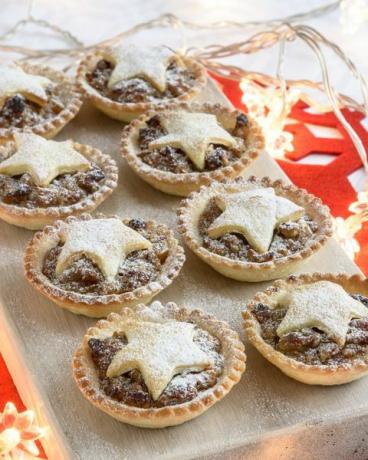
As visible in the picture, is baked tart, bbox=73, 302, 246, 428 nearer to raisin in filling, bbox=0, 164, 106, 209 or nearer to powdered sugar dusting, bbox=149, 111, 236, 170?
raisin in filling, bbox=0, 164, 106, 209

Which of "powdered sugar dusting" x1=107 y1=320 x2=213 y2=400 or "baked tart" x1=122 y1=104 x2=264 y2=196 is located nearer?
"powdered sugar dusting" x1=107 y1=320 x2=213 y2=400

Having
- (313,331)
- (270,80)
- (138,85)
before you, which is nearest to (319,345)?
(313,331)

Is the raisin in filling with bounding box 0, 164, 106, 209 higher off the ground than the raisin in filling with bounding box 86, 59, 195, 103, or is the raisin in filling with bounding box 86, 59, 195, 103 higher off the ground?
the raisin in filling with bounding box 86, 59, 195, 103

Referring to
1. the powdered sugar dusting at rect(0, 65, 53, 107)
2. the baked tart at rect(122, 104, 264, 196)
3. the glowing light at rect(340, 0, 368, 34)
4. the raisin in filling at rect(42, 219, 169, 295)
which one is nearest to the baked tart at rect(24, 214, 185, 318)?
the raisin in filling at rect(42, 219, 169, 295)

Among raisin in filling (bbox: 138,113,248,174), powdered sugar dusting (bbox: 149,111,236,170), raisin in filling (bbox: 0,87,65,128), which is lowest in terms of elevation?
raisin in filling (bbox: 0,87,65,128)

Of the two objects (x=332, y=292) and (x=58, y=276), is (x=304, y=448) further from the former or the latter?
(x=58, y=276)
